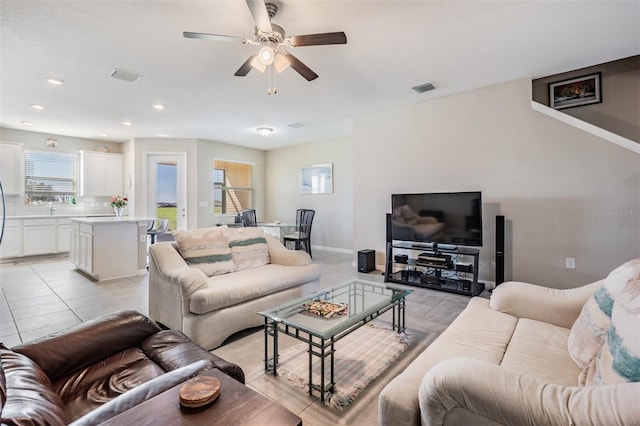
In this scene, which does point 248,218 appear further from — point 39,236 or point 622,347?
point 622,347

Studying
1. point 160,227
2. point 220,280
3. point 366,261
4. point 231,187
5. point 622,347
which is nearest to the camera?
point 622,347

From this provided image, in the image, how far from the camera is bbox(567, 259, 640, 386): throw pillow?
1291 mm

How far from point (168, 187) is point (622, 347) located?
24.7ft

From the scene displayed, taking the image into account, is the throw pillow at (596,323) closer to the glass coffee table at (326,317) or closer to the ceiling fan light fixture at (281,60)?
the glass coffee table at (326,317)

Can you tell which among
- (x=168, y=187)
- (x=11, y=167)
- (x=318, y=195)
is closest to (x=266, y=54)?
(x=318, y=195)

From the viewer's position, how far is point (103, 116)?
5125 mm

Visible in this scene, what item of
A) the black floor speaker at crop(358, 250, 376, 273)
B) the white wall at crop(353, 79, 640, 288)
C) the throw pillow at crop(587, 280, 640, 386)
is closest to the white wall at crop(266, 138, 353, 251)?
the black floor speaker at crop(358, 250, 376, 273)

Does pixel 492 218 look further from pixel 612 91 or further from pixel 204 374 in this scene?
pixel 204 374

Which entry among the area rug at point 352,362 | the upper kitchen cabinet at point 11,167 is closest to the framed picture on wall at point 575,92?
the area rug at point 352,362

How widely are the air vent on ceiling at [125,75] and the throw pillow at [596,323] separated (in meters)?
4.59

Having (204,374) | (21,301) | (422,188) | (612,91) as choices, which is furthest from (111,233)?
(612,91)

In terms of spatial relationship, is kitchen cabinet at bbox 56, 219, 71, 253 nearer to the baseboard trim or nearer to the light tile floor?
the light tile floor

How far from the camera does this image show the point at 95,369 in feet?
4.50

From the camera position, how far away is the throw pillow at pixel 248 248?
123 inches
